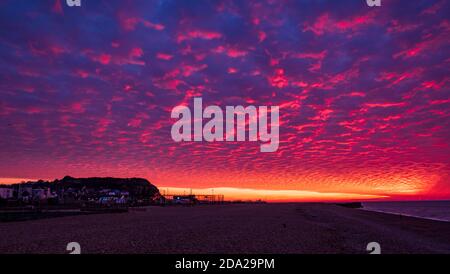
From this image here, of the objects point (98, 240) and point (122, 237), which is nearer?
point (98, 240)

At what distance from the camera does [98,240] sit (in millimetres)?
22906
